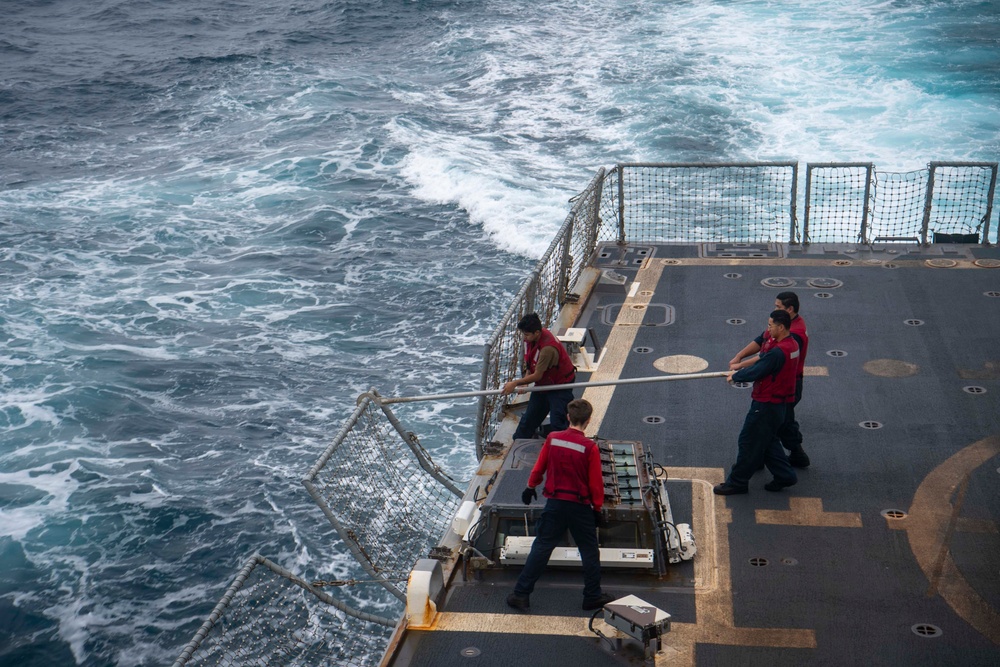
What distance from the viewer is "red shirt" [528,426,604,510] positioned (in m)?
7.96

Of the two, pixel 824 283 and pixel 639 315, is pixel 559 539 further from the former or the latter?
pixel 824 283

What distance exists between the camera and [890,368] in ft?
40.3

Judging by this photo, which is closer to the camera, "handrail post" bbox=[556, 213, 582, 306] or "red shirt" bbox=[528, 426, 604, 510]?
"red shirt" bbox=[528, 426, 604, 510]

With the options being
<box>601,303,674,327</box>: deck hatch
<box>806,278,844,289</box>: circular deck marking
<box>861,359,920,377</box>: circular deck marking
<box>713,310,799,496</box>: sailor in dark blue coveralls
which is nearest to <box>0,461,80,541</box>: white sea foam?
<box>601,303,674,327</box>: deck hatch

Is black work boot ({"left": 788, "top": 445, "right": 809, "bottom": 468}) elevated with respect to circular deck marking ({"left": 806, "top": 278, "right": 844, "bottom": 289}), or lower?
elevated

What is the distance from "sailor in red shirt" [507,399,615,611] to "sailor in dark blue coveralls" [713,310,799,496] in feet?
6.88

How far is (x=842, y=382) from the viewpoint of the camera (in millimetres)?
12031

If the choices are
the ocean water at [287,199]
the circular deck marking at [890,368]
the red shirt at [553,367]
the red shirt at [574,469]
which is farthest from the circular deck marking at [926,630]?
the ocean water at [287,199]

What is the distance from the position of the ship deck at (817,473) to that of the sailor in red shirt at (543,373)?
0.92 meters

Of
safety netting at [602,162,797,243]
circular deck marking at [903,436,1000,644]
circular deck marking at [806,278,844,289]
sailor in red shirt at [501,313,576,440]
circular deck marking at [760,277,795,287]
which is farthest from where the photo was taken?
safety netting at [602,162,797,243]

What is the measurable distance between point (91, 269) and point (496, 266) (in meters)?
9.31

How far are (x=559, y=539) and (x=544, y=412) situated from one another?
239cm

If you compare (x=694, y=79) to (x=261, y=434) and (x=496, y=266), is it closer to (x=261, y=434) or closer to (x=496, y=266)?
(x=496, y=266)

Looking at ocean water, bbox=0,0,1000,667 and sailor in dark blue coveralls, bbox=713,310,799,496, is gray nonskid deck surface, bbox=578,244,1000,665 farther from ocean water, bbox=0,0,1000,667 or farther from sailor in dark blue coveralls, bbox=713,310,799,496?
ocean water, bbox=0,0,1000,667
